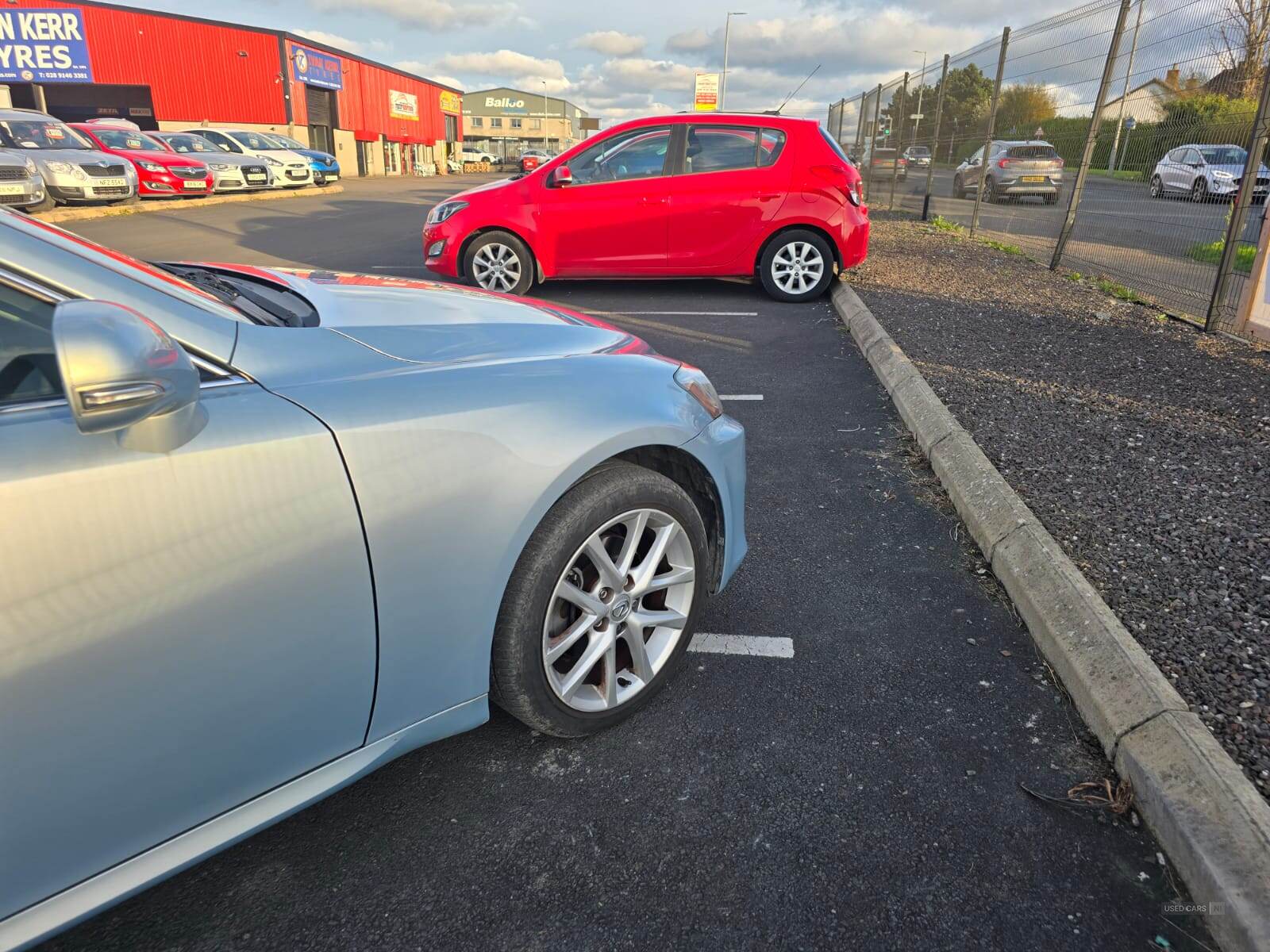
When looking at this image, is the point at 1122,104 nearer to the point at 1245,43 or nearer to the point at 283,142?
the point at 1245,43

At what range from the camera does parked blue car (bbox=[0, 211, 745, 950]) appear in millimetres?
1266

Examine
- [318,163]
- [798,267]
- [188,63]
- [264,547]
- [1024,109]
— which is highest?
[188,63]

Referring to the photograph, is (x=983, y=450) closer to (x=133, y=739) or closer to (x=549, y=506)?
(x=549, y=506)

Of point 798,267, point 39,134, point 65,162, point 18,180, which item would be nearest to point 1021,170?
point 798,267

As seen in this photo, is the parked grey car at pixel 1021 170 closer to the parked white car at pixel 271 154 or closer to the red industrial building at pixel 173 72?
the parked white car at pixel 271 154

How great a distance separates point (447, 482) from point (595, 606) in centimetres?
60

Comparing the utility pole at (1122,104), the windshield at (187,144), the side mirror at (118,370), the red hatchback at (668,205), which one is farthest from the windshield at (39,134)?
the side mirror at (118,370)

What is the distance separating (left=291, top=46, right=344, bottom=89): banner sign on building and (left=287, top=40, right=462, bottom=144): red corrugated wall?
0.32m

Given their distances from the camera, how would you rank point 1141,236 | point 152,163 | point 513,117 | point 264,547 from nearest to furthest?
1. point 264,547
2. point 1141,236
3. point 152,163
4. point 513,117

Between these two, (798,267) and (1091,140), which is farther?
(1091,140)

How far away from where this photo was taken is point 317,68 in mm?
43625

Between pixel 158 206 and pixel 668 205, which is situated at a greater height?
pixel 668 205

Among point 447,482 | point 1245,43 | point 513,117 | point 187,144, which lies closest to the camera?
point 447,482

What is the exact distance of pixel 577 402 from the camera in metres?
2.03
